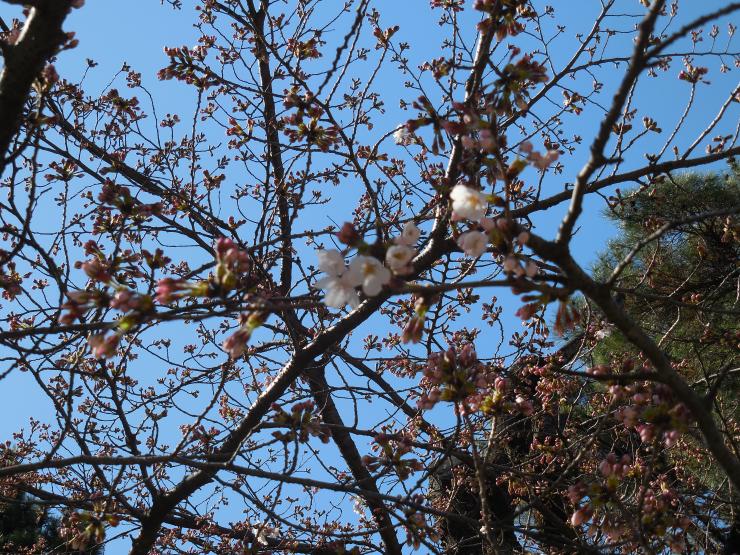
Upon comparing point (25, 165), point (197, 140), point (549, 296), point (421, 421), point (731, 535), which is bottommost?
point (549, 296)

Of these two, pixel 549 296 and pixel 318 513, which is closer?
pixel 549 296

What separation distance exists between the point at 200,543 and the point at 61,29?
3186 millimetres

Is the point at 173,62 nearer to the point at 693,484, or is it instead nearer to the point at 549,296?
the point at 549,296

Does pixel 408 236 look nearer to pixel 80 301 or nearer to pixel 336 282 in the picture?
pixel 336 282

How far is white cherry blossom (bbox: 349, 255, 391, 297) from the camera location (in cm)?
149

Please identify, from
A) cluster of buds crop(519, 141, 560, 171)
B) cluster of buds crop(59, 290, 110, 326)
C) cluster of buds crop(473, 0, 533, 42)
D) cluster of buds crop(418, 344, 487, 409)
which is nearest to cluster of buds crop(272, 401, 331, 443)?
cluster of buds crop(418, 344, 487, 409)

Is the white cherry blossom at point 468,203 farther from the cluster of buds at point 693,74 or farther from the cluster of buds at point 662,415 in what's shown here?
the cluster of buds at point 693,74

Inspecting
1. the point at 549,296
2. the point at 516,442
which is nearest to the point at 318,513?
the point at 516,442

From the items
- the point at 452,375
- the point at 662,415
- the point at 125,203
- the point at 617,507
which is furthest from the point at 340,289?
the point at 125,203

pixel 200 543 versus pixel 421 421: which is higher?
pixel 421 421

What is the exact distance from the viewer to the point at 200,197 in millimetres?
4219

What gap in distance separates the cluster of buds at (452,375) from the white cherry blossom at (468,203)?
1.65 feet

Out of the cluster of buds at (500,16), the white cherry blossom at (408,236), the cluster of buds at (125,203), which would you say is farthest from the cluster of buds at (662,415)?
the cluster of buds at (125,203)

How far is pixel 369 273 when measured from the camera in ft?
4.99
